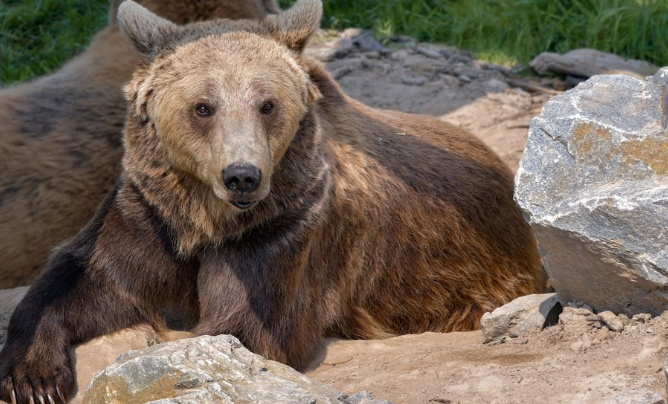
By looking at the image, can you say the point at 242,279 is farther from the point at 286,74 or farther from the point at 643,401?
the point at 643,401

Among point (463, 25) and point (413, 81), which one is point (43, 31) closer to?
point (413, 81)

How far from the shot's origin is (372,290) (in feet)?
17.4

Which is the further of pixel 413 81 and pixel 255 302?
pixel 413 81

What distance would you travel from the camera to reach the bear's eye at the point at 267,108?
432 centimetres

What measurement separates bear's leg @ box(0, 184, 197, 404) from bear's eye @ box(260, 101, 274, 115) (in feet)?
2.52

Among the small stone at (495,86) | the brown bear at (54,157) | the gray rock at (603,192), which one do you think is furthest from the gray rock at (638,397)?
the small stone at (495,86)

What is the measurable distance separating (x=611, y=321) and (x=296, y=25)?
192 centimetres

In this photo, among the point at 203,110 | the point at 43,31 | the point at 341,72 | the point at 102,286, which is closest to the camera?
the point at 203,110

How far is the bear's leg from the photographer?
4.52 metres

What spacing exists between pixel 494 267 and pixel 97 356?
2.33 meters

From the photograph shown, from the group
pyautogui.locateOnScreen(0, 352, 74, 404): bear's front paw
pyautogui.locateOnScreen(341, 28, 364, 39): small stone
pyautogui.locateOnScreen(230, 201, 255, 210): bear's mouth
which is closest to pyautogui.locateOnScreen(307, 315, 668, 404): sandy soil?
pyautogui.locateOnScreen(230, 201, 255, 210): bear's mouth

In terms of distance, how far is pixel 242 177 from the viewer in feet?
13.1

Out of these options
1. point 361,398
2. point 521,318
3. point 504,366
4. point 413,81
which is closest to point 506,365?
point 504,366

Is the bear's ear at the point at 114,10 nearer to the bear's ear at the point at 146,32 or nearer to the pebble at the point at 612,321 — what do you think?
the bear's ear at the point at 146,32
